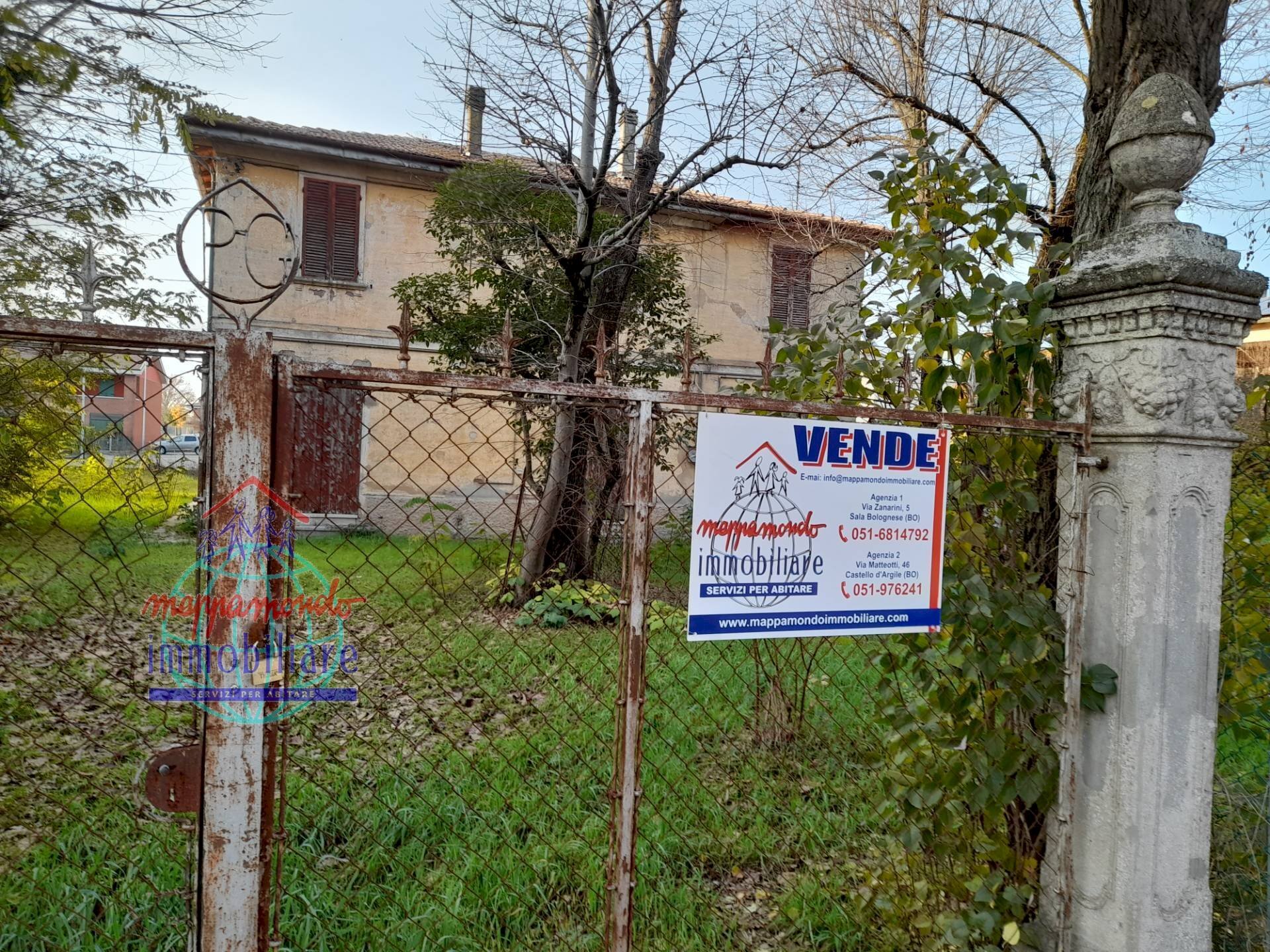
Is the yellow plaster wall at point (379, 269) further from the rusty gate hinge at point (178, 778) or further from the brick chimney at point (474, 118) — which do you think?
the rusty gate hinge at point (178, 778)

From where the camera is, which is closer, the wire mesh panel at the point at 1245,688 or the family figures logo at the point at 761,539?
the family figures logo at the point at 761,539

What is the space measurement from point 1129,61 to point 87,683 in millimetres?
5835

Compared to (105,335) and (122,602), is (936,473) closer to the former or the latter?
(105,335)

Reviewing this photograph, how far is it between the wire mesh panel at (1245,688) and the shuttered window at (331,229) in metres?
11.6

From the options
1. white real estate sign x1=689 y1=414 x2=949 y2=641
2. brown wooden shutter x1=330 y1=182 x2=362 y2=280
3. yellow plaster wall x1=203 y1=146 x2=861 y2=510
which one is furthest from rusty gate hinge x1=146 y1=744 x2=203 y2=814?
brown wooden shutter x1=330 y1=182 x2=362 y2=280

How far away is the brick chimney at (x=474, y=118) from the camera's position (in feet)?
19.0

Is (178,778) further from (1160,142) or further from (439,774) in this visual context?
(1160,142)

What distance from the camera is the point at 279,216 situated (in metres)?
1.29

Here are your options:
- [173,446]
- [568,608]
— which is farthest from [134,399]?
[568,608]

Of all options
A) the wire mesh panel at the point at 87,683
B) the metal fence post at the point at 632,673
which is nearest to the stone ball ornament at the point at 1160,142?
the metal fence post at the point at 632,673

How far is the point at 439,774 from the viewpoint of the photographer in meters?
2.89

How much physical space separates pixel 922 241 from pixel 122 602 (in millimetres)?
6708

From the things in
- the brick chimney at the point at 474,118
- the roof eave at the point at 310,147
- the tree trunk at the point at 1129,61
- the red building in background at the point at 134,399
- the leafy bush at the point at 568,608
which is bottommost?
the leafy bush at the point at 568,608

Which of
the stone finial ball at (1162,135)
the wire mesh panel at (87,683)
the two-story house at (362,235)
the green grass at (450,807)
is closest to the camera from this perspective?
the stone finial ball at (1162,135)
